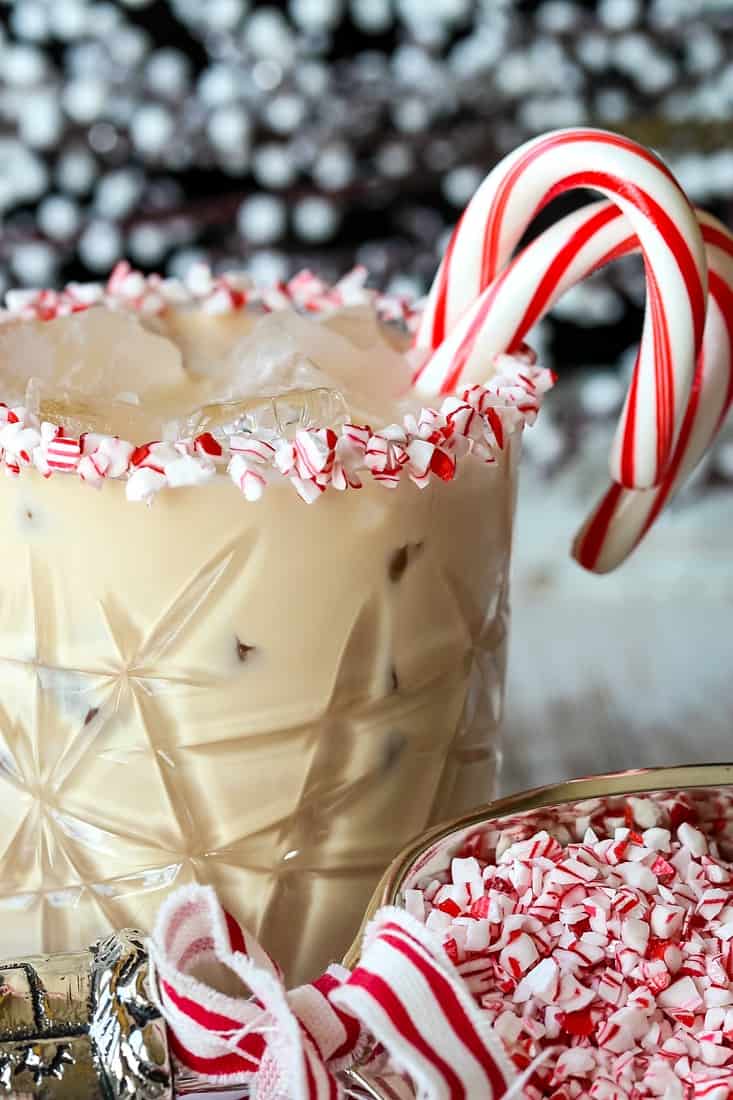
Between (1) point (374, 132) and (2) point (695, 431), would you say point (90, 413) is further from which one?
(1) point (374, 132)

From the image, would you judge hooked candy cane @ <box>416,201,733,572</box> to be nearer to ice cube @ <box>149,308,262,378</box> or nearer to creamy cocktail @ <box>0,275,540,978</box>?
creamy cocktail @ <box>0,275,540,978</box>

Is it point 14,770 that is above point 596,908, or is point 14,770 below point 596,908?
above

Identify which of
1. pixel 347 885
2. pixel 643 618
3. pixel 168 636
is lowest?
pixel 347 885

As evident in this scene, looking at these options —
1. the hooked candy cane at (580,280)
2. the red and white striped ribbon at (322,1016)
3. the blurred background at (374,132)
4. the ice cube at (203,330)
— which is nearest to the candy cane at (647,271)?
the hooked candy cane at (580,280)

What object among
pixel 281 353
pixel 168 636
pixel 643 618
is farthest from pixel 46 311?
pixel 643 618

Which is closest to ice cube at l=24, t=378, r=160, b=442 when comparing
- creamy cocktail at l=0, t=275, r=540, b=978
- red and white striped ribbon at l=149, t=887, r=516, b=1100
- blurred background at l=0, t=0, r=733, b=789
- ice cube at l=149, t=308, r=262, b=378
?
creamy cocktail at l=0, t=275, r=540, b=978

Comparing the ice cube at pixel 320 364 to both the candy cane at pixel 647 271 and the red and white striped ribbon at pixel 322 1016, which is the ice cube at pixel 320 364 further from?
the red and white striped ribbon at pixel 322 1016

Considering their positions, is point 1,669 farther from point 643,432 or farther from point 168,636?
point 643,432
